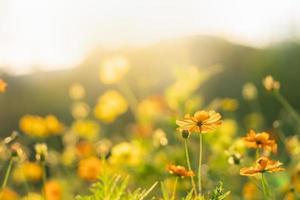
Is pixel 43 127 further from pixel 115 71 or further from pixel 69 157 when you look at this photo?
pixel 115 71

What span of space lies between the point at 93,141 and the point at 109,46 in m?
3.93

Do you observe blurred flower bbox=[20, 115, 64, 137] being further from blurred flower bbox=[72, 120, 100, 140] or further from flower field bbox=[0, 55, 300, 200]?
blurred flower bbox=[72, 120, 100, 140]

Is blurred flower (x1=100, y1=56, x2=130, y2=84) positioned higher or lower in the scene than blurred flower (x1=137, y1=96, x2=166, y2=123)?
higher

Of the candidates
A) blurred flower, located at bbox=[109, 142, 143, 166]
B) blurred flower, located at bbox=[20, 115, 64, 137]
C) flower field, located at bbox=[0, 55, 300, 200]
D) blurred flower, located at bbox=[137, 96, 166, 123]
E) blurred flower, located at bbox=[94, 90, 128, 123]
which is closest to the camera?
flower field, located at bbox=[0, 55, 300, 200]

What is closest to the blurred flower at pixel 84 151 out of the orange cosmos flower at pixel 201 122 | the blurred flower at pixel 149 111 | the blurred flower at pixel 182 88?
the blurred flower at pixel 149 111

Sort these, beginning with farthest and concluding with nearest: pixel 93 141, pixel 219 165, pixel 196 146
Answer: pixel 93 141
pixel 196 146
pixel 219 165

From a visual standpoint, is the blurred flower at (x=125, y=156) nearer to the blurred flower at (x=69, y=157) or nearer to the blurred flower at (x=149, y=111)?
the blurred flower at (x=149, y=111)

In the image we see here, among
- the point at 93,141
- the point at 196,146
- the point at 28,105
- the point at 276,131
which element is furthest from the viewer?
the point at 28,105

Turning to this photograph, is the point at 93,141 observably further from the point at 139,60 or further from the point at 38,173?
the point at 139,60

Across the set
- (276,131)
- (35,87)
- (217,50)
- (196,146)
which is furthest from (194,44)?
(196,146)

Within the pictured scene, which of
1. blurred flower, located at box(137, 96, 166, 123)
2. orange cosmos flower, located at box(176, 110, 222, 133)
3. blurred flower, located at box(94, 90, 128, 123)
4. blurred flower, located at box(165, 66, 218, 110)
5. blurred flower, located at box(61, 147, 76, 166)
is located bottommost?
blurred flower, located at box(61, 147, 76, 166)

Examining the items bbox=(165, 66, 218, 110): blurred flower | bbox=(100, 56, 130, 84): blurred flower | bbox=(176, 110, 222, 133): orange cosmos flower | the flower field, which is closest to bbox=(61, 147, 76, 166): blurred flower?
the flower field

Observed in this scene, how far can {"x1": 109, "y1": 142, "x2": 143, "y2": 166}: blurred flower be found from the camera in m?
2.94

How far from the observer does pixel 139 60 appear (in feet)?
27.9
